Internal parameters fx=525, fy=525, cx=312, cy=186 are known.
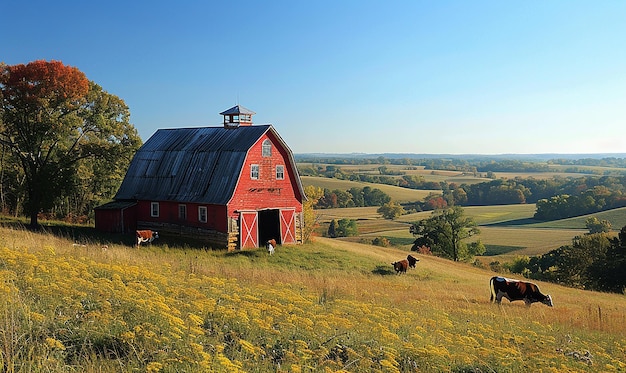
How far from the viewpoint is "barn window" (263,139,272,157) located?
36.1 metres

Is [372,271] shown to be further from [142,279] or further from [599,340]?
[142,279]

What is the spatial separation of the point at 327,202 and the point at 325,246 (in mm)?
117018

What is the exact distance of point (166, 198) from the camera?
1438 inches

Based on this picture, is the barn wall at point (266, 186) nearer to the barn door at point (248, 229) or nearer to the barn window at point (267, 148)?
the barn window at point (267, 148)

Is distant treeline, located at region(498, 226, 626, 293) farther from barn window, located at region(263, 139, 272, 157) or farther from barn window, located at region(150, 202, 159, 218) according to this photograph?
barn window, located at region(150, 202, 159, 218)

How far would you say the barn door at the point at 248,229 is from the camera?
3397 cm

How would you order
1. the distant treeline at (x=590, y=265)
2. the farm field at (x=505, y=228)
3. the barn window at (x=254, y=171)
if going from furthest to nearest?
the farm field at (x=505, y=228) → the distant treeline at (x=590, y=265) → the barn window at (x=254, y=171)

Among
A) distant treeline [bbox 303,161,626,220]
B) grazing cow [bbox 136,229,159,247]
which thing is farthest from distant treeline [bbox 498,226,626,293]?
distant treeline [bbox 303,161,626,220]

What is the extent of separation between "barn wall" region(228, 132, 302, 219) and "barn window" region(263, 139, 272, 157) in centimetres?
23

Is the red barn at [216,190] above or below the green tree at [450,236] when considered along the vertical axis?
above

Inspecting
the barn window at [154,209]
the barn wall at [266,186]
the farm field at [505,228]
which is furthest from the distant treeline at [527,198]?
the barn window at [154,209]

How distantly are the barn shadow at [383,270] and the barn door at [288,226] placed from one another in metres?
6.92

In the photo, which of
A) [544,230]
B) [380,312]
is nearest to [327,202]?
[544,230]

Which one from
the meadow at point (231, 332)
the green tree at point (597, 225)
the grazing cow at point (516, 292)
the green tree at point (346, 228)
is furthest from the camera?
the green tree at point (346, 228)
